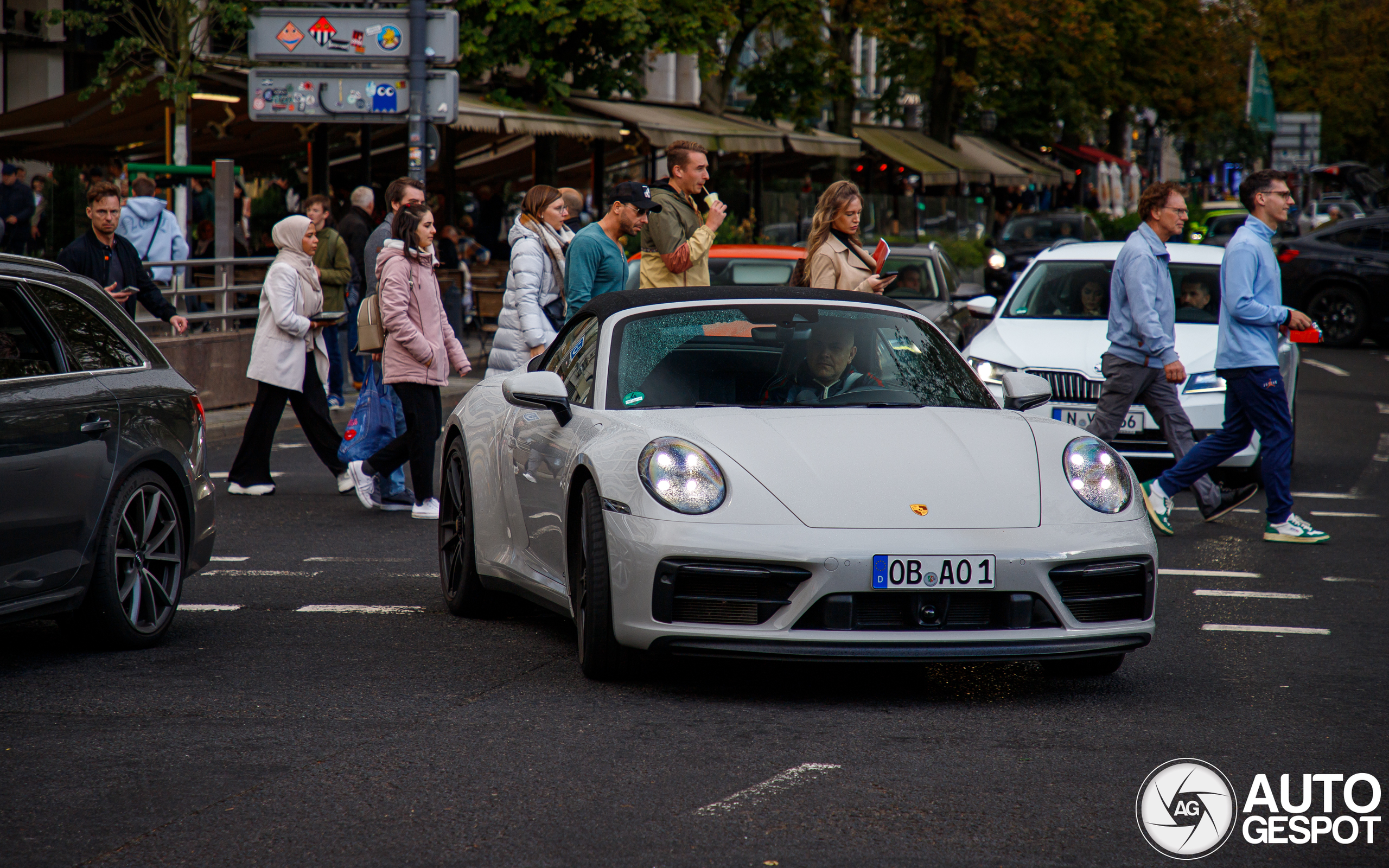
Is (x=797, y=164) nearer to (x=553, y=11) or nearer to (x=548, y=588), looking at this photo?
(x=553, y=11)

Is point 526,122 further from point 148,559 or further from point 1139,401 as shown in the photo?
point 148,559

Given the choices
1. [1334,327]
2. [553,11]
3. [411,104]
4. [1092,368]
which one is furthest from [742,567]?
[1334,327]

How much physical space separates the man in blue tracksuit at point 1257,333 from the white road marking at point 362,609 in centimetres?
388

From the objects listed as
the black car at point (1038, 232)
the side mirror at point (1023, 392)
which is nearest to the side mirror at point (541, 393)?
the side mirror at point (1023, 392)

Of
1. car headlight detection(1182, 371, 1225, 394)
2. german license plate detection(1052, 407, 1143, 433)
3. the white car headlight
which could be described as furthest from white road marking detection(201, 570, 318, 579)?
car headlight detection(1182, 371, 1225, 394)

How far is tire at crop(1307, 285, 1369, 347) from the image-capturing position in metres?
25.8

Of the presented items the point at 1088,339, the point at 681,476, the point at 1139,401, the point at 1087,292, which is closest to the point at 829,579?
the point at 681,476

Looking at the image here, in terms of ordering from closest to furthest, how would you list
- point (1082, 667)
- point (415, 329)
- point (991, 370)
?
1. point (1082, 667)
2. point (415, 329)
3. point (991, 370)

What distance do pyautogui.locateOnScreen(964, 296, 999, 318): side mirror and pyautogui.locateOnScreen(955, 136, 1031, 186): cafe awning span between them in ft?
119

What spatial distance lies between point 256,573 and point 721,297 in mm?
2902

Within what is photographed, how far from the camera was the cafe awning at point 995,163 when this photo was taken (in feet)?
161

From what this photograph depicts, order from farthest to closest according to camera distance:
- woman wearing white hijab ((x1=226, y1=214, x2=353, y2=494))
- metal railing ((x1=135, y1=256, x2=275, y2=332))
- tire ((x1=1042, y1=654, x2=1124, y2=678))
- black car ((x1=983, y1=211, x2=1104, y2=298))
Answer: black car ((x1=983, y1=211, x2=1104, y2=298)), metal railing ((x1=135, y1=256, x2=275, y2=332)), woman wearing white hijab ((x1=226, y1=214, x2=353, y2=494)), tire ((x1=1042, y1=654, x2=1124, y2=678))

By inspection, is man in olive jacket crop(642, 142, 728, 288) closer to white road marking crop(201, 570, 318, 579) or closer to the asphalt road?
white road marking crop(201, 570, 318, 579)

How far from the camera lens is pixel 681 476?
545cm
